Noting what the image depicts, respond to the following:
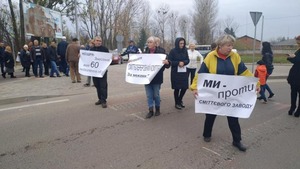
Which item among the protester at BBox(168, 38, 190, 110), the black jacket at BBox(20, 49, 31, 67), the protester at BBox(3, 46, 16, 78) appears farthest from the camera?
the black jacket at BBox(20, 49, 31, 67)

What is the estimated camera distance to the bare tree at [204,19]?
2324 inches

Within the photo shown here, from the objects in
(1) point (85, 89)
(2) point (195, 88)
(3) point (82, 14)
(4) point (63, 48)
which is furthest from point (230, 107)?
(3) point (82, 14)

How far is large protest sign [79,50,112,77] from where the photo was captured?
6.96 meters

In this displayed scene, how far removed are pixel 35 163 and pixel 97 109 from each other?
302cm

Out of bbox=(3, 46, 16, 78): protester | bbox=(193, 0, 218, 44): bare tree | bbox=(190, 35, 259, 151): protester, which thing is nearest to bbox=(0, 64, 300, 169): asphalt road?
bbox=(190, 35, 259, 151): protester

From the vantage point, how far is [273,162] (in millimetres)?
3709

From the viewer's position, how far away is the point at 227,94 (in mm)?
4070

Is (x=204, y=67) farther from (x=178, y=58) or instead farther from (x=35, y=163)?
(x=35, y=163)

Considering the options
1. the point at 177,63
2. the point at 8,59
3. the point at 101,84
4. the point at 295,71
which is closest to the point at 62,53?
the point at 8,59

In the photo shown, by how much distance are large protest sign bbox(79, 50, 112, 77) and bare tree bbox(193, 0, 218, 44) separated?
55.6m

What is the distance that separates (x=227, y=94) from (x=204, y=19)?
5886 centimetres

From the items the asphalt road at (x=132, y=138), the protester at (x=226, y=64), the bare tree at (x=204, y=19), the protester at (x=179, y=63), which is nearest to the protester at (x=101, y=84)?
the asphalt road at (x=132, y=138)

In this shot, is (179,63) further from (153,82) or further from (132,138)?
(132,138)

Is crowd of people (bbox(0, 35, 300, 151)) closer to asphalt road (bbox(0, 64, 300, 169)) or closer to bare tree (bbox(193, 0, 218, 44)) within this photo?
asphalt road (bbox(0, 64, 300, 169))
